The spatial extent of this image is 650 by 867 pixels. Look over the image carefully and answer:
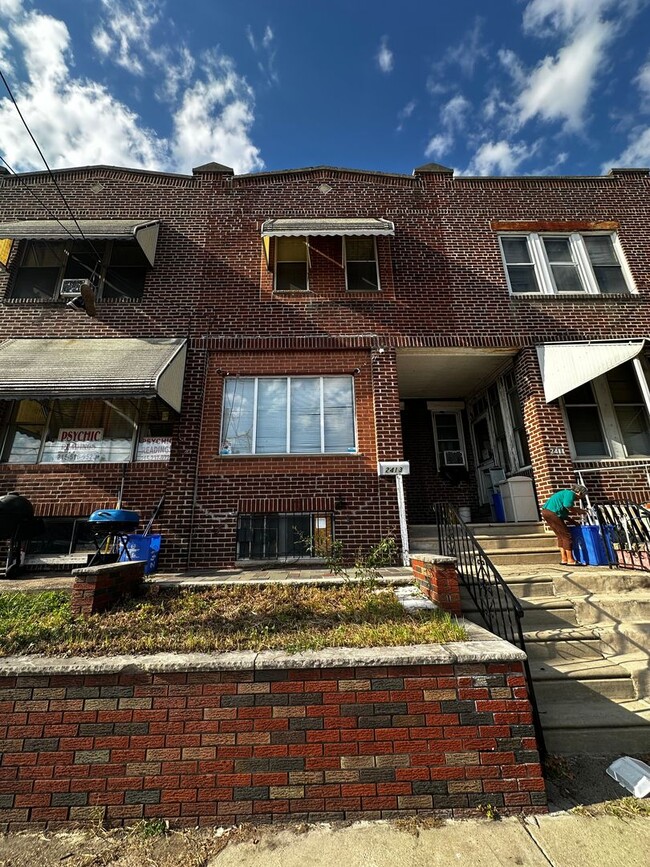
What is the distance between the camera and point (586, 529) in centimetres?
658

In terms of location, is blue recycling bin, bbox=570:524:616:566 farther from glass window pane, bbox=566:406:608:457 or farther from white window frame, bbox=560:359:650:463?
glass window pane, bbox=566:406:608:457

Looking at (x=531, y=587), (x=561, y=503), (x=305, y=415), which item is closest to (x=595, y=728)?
(x=531, y=587)

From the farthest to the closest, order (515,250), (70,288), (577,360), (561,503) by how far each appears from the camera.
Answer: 1. (515,250)
2. (70,288)
3. (577,360)
4. (561,503)

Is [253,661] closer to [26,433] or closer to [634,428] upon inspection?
[26,433]

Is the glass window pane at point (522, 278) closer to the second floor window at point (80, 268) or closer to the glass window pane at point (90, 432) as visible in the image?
the second floor window at point (80, 268)

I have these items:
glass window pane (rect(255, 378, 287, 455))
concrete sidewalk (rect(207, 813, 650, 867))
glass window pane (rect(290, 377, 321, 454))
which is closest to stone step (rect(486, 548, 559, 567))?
glass window pane (rect(290, 377, 321, 454))

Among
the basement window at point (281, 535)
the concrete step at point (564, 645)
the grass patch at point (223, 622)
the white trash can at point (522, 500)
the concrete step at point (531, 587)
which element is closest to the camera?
the grass patch at point (223, 622)

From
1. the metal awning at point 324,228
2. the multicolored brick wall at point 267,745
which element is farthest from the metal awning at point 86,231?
the multicolored brick wall at point 267,745

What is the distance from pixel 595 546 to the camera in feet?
21.3

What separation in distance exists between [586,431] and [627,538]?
2847 mm

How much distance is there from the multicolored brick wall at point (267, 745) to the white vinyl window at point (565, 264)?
8761 millimetres

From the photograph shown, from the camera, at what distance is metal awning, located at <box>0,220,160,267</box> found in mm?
8227

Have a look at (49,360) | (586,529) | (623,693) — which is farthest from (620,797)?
(49,360)

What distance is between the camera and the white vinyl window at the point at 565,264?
9.15 meters
